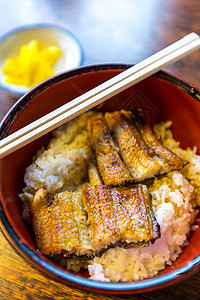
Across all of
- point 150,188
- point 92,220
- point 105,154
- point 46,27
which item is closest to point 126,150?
point 105,154

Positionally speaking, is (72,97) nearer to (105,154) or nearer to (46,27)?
(105,154)

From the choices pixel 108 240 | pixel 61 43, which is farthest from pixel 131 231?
pixel 61 43

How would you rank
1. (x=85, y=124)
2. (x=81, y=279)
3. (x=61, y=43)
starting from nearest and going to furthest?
(x=81, y=279)
(x=85, y=124)
(x=61, y=43)

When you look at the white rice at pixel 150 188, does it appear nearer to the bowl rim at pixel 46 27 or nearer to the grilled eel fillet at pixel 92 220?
the grilled eel fillet at pixel 92 220

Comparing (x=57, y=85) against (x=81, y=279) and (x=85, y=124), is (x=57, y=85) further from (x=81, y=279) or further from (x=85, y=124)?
(x=81, y=279)

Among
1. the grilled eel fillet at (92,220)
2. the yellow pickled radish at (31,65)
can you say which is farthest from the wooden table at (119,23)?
the grilled eel fillet at (92,220)

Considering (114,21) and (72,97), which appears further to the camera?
(114,21)
